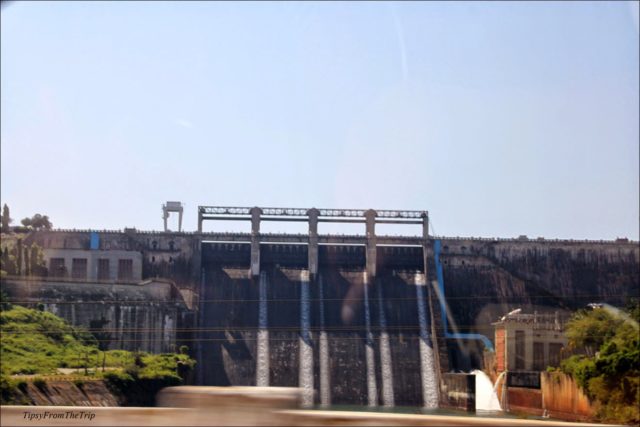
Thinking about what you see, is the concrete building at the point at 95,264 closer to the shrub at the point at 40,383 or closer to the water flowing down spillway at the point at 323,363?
the water flowing down spillway at the point at 323,363

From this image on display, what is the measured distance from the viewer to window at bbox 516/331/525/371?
37875 millimetres

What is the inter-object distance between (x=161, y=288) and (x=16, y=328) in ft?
32.5

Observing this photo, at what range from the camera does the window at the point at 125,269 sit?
48906 mm

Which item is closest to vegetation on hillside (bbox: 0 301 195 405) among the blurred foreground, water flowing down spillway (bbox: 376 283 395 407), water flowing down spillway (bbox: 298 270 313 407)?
water flowing down spillway (bbox: 298 270 313 407)

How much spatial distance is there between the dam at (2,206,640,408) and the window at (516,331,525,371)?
534 cm

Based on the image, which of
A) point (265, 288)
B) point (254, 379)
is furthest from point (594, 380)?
point (265, 288)

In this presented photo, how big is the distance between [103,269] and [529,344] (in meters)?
23.5

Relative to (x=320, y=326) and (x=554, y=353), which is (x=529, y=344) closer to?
(x=554, y=353)

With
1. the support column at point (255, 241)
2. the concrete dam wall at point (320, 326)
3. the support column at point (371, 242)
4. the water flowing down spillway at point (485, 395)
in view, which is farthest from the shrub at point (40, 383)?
the support column at point (371, 242)

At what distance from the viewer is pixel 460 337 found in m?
46.7

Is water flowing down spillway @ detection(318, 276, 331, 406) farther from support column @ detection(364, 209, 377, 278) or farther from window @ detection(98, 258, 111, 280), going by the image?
window @ detection(98, 258, 111, 280)

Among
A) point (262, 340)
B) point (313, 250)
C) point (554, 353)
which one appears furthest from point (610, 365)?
point (313, 250)

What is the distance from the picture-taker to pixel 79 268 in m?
48.6

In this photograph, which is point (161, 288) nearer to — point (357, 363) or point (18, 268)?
point (18, 268)
